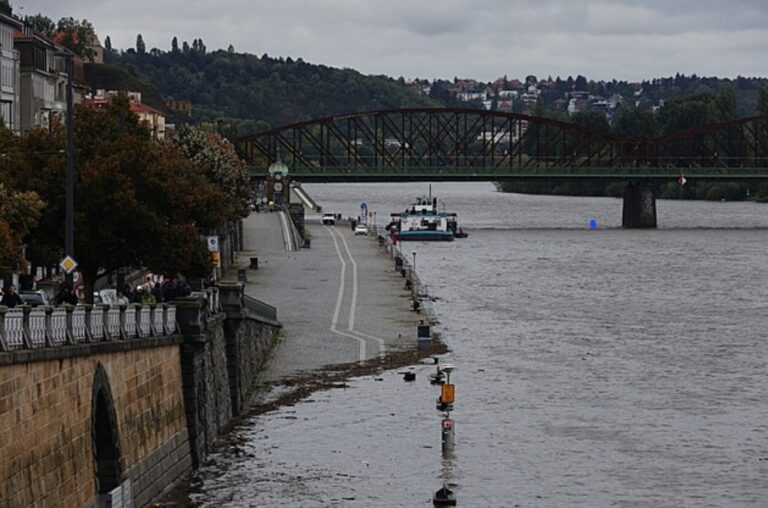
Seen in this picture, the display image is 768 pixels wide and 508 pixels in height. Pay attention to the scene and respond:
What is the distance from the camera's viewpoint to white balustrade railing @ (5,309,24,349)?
30766 millimetres

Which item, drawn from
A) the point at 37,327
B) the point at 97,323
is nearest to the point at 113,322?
the point at 97,323

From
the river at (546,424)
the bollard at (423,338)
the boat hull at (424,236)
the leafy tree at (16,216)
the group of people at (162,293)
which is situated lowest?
the river at (546,424)

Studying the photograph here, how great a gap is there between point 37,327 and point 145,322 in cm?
1046

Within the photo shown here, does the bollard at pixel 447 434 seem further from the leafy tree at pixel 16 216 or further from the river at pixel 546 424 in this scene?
the leafy tree at pixel 16 216

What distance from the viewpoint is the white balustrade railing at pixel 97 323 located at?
37.5m

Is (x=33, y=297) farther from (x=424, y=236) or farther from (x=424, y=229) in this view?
(x=424, y=229)

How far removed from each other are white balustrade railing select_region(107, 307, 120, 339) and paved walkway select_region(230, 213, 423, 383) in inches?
1146

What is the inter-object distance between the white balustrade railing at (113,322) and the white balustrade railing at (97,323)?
571mm

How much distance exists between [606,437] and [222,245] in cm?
5934

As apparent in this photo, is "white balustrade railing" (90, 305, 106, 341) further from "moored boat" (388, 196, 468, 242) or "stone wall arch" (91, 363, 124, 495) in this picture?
"moored boat" (388, 196, 468, 242)

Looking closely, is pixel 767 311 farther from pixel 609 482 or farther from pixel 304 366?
pixel 609 482

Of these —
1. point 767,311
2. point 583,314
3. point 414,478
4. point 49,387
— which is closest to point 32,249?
point 414,478

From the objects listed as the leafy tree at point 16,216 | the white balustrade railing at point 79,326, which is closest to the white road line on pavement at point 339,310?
the leafy tree at point 16,216

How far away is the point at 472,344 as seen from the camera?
87000 millimetres
